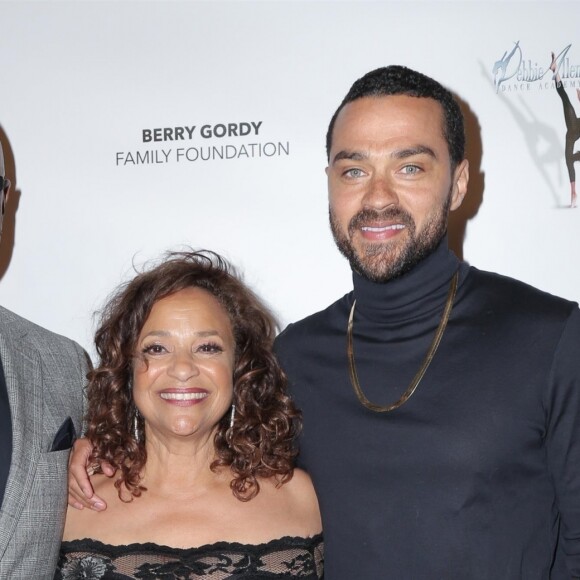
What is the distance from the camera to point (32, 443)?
6.48 ft

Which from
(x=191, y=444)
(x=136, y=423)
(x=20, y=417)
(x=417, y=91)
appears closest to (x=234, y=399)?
(x=191, y=444)

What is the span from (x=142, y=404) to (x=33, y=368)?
0.88ft

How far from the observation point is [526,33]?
260 centimetres

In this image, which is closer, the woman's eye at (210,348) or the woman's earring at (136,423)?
the woman's eye at (210,348)

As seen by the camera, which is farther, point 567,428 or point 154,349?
point 154,349

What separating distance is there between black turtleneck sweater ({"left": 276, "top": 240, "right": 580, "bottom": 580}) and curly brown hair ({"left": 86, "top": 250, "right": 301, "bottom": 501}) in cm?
22

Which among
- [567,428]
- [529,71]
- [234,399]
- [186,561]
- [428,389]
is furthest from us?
[529,71]

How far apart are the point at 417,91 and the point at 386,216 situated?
312mm

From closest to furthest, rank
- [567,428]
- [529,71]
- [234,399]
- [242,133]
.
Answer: [567,428] → [234,399] → [529,71] → [242,133]

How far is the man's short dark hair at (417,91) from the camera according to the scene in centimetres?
201

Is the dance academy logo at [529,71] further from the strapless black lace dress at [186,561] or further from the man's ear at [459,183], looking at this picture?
the strapless black lace dress at [186,561]

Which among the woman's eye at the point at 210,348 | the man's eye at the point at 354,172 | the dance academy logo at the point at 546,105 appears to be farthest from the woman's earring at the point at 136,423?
the dance academy logo at the point at 546,105

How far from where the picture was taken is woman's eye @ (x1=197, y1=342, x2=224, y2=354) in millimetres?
2166

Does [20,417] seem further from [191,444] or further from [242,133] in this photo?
[242,133]
